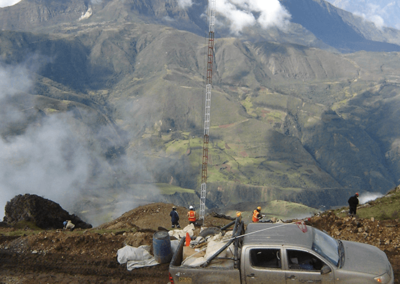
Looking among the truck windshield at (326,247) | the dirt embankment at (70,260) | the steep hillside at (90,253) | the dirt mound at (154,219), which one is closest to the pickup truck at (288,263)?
the truck windshield at (326,247)

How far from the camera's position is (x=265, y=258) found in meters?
9.52

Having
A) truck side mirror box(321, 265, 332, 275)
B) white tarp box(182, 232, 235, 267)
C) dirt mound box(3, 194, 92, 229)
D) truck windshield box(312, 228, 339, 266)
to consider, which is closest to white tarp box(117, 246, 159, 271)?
white tarp box(182, 232, 235, 267)

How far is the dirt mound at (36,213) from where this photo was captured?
30062 millimetres

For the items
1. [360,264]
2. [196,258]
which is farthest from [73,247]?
[360,264]

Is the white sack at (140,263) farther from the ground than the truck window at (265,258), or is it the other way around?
the truck window at (265,258)

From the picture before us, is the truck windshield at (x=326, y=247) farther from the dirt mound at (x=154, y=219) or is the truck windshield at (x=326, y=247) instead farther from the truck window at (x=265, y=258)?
the dirt mound at (x=154, y=219)

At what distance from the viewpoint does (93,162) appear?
6737 inches

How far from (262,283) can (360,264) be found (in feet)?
9.83

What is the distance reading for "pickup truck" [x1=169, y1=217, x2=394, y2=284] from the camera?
29.5 feet

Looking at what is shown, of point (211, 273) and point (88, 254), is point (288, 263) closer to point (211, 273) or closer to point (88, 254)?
point (211, 273)

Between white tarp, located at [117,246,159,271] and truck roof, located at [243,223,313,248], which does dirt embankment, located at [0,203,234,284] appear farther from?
truck roof, located at [243,223,313,248]

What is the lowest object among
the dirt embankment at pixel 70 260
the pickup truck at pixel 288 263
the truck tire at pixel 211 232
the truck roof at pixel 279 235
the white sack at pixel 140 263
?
the dirt embankment at pixel 70 260

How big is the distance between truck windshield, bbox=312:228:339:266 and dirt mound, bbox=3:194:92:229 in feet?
87.8

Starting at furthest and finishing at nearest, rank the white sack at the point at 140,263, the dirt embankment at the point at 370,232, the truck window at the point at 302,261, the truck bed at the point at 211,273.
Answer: the dirt embankment at the point at 370,232 → the white sack at the point at 140,263 → the truck bed at the point at 211,273 → the truck window at the point at 302,261
